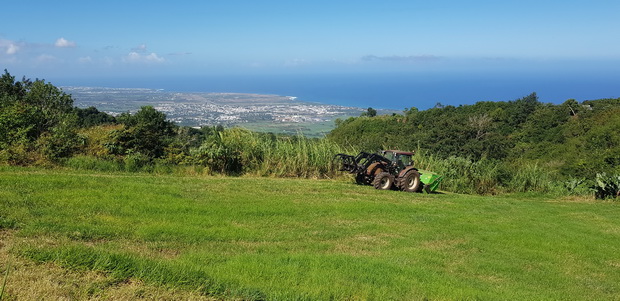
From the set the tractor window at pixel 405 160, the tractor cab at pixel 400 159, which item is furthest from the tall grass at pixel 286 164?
the tractor window at pixel 405 160

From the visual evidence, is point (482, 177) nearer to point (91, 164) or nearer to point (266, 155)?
point (266, 155)

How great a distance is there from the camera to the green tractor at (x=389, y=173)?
582 inches

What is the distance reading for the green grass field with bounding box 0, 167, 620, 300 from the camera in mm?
5043

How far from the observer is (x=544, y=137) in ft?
180

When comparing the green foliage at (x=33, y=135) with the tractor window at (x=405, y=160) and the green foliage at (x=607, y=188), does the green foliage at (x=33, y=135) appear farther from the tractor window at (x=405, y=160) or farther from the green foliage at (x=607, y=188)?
the green foliage at (x=607, y=188)

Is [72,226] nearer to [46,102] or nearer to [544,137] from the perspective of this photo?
[46,102]

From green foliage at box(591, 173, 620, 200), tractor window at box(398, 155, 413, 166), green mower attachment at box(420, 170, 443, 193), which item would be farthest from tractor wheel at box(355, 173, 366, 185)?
green foliage at box(591, 173, 620, 200)

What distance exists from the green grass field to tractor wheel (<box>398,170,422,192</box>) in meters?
3.01

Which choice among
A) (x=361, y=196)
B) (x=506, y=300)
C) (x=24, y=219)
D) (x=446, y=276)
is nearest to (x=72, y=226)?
(x=24, y=219)

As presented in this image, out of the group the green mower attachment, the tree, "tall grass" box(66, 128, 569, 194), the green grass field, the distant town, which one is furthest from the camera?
the distant town

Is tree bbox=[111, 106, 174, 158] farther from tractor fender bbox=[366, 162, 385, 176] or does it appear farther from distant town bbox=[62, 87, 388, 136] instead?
tractor fender bbox=[366, 162, 385, 176]

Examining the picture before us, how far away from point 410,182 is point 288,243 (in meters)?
8.66

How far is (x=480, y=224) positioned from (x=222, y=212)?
209 inches

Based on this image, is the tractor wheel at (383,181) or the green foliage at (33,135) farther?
the tractor wheel at (383,181)
